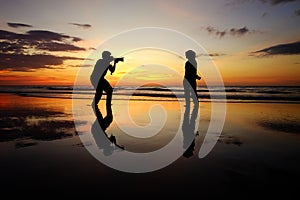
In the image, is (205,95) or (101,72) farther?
(205,95)

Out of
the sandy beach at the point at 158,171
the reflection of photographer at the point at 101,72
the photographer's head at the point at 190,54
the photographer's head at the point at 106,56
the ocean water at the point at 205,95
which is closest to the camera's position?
the sandy beach at the point at 158,171

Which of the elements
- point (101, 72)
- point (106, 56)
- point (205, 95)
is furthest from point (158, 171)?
point (205, 95)

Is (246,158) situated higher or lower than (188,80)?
lower

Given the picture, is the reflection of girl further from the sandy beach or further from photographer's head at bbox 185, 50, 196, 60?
the sandy beach

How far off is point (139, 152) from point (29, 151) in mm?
1978

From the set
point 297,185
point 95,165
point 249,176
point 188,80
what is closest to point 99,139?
point 95,165

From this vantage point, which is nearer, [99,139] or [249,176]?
[249,176]

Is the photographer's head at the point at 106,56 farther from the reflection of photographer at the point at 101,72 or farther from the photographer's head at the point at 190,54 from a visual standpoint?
the photographer's head at the point at 190,54

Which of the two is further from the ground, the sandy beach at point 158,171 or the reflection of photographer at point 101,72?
the reflection of photographer at point 101,72

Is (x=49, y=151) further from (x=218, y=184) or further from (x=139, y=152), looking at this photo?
(x=218, y=184)

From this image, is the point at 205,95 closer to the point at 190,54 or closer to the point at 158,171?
the point at 190,54

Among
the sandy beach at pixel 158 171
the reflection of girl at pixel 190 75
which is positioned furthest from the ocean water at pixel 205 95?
the sandy beach at pixel 158 171

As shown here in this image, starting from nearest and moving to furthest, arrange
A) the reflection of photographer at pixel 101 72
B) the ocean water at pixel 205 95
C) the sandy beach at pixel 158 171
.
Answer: the sandy beach at pixel 158 171, the reflection of photographer at pixel 101 72, the ocean water at pixel 205 95

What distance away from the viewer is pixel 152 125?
8.20 meters
